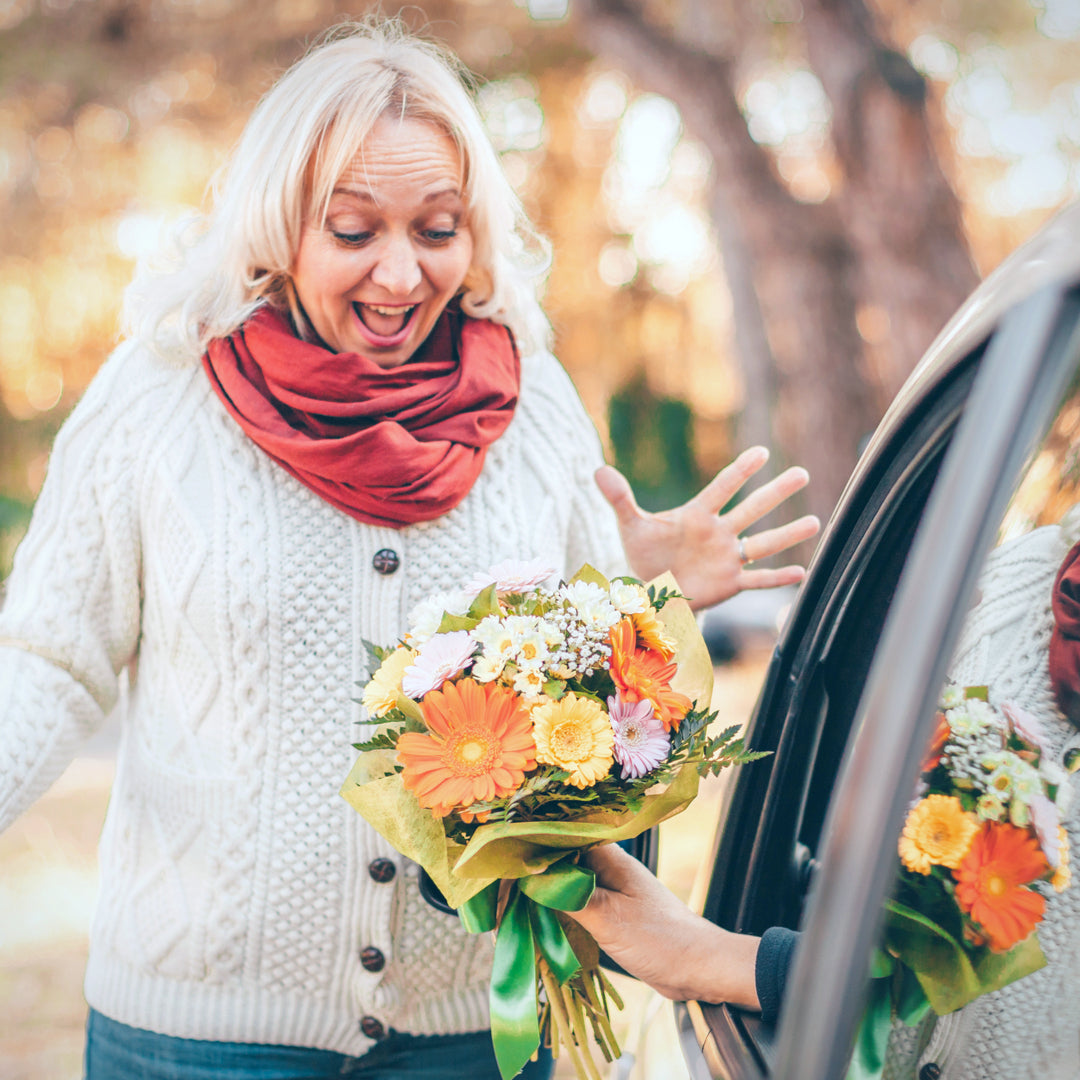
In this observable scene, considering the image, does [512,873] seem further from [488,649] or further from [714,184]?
Result: [714,184]

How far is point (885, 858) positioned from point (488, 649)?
0.59 metres

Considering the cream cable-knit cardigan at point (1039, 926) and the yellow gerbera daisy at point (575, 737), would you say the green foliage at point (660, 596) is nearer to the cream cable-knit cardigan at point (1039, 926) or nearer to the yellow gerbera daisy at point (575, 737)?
the yellow gerbera daisy at point (575, 737)

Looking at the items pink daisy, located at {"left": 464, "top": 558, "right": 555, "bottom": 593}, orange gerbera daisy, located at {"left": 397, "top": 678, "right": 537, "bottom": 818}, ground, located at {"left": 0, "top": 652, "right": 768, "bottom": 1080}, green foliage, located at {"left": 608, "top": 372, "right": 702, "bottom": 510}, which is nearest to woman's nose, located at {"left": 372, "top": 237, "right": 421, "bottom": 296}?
pink daisy, located at {"left": 464, "top": 558, "right": 555, "bottom": 593}

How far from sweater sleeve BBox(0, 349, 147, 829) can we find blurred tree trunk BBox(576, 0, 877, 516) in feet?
18.5

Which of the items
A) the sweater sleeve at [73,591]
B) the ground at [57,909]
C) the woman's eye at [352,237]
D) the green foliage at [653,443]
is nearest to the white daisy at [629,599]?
the woman's eye at [352,237]

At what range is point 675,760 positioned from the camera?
1395 millimetres

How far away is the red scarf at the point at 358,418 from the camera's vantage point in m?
1.88

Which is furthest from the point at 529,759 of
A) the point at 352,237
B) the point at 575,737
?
the point at 352,237

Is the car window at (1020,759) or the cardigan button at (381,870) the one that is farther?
the cardigan button at (381,870)

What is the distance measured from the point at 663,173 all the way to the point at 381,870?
15352mm

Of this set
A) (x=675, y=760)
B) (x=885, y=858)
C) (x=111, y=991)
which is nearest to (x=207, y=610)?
(x=111, y=991)

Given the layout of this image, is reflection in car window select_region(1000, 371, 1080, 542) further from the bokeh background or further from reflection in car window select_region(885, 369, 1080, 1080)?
the bokeh background

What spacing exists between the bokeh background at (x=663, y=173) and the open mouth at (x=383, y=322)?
0.60m

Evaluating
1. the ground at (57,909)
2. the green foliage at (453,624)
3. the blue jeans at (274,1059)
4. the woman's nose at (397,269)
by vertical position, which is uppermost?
the woman's nose at (397,269)
